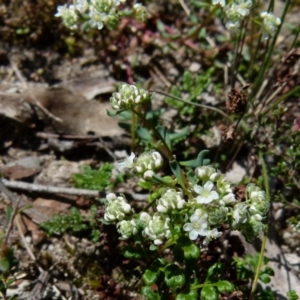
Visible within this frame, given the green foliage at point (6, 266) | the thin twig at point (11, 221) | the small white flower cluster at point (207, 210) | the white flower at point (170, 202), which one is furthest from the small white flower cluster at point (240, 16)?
the green foliage at point (6, 266)

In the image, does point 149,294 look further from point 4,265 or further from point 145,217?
point 4,265

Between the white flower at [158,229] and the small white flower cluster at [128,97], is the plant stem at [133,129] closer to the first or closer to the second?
the small white flower cluster at [128,97]

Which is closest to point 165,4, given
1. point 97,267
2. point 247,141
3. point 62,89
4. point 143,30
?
point 143,30

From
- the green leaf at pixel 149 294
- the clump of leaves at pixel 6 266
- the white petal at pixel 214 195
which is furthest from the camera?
the clump of leaves at pixel 6 266

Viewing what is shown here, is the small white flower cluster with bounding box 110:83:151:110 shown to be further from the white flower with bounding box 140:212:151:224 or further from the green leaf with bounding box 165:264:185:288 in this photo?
the green leaf with bounding box 165:264:185:288

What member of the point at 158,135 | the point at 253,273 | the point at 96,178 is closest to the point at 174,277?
the point at 253,273

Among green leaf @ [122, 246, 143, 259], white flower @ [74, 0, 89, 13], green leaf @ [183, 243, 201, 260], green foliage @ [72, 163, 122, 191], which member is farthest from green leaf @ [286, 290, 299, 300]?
white flower @ [74, 0, 89, 13]
